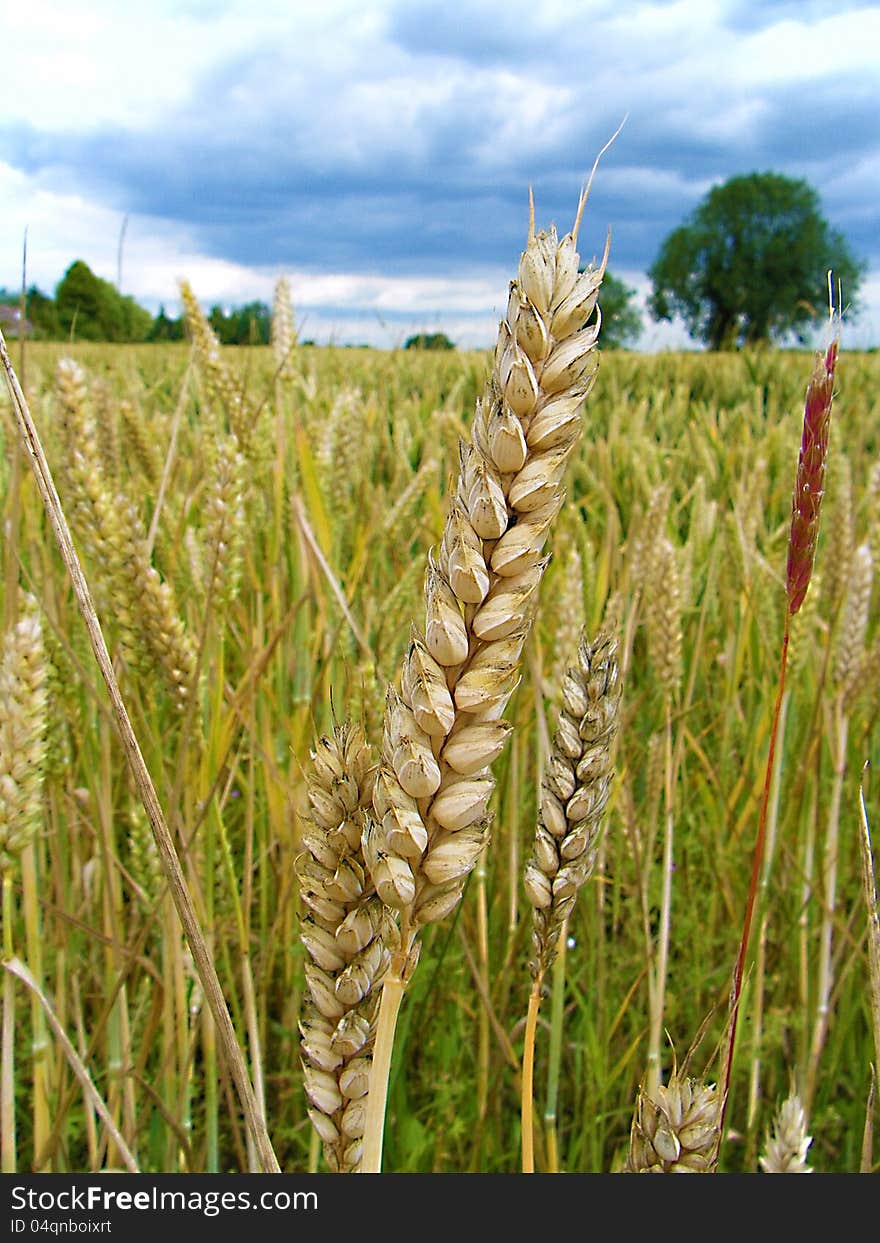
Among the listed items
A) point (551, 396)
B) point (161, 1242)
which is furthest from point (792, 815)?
point (551, 396)

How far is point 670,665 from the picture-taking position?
4.21 feet

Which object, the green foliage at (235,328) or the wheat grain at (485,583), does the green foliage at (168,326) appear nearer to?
the green foliage at (235,328)

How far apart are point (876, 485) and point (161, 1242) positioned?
6.49ft

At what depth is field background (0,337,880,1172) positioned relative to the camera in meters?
1.04

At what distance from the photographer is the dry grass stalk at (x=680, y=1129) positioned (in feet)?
1.74

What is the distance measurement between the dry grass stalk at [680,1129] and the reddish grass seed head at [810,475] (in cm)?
29

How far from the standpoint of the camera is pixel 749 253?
49469mm

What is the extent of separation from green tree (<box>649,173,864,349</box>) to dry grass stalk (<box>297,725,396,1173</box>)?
5050cm

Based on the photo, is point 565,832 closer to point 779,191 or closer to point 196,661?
point 196,661

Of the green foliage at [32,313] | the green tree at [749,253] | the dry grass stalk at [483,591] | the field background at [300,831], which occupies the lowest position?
the field background at [300,831]

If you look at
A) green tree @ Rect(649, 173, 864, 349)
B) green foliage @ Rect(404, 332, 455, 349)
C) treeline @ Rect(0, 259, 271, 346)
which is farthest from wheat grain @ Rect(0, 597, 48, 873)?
green tree @ Rect(649, 173, 864, 349)

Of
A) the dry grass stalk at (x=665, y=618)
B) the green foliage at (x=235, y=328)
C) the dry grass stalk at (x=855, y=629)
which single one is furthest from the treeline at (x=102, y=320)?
the dry grass stalk at (x=855, y=629)

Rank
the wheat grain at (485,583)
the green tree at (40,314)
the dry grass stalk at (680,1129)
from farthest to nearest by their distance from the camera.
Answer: the green tree at (40,314) → the dry grass stalk at (680,1129) → the wheat grain at (485,583)

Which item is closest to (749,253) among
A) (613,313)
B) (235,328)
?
(613,313)
